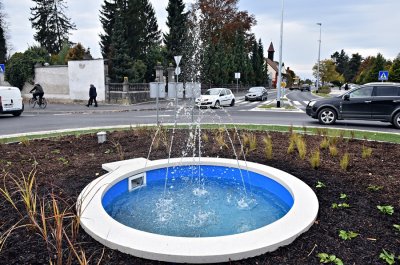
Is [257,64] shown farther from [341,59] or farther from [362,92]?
[341,59]

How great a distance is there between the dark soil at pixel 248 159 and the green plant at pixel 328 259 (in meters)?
0.05

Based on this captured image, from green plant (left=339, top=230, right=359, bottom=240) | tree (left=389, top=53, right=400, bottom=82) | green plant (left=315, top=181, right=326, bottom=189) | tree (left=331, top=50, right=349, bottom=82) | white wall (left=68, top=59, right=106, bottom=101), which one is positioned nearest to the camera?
green plant (left=339, top=230, right=359, bottom=240)

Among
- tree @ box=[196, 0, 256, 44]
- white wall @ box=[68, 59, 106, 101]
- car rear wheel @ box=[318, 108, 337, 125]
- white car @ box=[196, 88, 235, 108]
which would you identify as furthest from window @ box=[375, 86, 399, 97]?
tree @ box=[196, 0, 256, 44]

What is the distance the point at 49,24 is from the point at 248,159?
207 ft

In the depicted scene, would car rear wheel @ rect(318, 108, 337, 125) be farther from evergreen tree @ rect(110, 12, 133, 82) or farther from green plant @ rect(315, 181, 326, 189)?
evergreen tree @ rect(110, 12, 133, 82)

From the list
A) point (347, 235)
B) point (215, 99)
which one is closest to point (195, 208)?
point (347, 235)

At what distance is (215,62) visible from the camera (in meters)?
42.7

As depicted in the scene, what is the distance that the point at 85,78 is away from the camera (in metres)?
27.8

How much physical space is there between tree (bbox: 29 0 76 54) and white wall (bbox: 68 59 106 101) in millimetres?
36398

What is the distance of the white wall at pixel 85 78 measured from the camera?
1065 inches

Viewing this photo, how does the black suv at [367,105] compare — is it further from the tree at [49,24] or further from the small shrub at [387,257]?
the tree at [49,24]

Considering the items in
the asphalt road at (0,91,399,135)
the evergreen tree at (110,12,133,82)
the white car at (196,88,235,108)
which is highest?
the evergreen tree at (110,12,133,82)

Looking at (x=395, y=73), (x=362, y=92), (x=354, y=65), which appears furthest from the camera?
(x=354, y=65)

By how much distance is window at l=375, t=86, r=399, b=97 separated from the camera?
13594 mm
